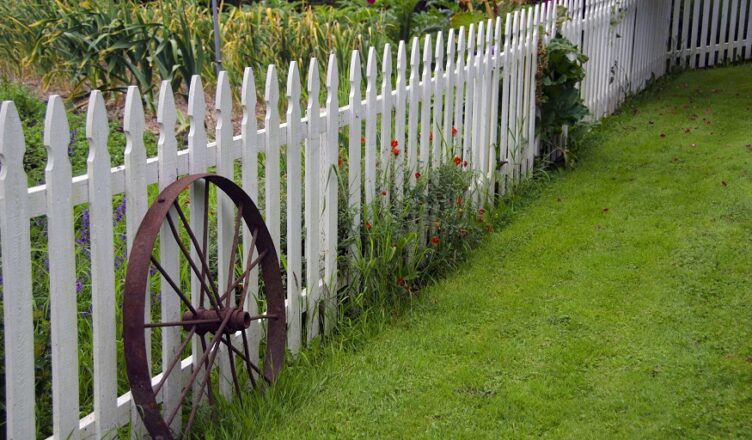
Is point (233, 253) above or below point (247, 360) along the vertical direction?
above

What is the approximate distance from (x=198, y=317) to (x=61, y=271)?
654 mm

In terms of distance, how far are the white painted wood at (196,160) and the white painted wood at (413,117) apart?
74.3 inches

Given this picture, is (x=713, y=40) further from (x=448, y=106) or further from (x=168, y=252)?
(x=168, y=252)

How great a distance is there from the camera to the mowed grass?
146 inches

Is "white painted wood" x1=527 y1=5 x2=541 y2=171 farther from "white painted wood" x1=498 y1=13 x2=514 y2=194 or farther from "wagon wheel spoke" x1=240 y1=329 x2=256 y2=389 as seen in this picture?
"wagon wheel spoke" x1=240 y1=329 x2=256 y2=389

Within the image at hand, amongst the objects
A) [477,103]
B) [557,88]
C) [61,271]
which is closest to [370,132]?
[477,103]

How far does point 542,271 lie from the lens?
5434 mm

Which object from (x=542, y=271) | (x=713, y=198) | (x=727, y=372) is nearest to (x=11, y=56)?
(x=542, y=271)

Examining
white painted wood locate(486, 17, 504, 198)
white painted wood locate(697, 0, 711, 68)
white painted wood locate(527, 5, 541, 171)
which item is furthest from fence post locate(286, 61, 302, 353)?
white painted wood locate(697, 0, 711, 68)

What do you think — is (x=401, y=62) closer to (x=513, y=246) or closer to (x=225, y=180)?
(x=513, y=246)

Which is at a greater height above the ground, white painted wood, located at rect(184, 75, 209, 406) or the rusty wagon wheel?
white painted wood, located at rect(184, 75, 209, 406)

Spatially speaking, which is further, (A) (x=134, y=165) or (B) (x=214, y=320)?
(B) (x=214, y=320)

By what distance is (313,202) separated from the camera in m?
4.39

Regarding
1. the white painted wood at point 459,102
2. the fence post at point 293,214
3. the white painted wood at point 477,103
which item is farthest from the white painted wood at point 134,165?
the white painted wood at point 477,103
